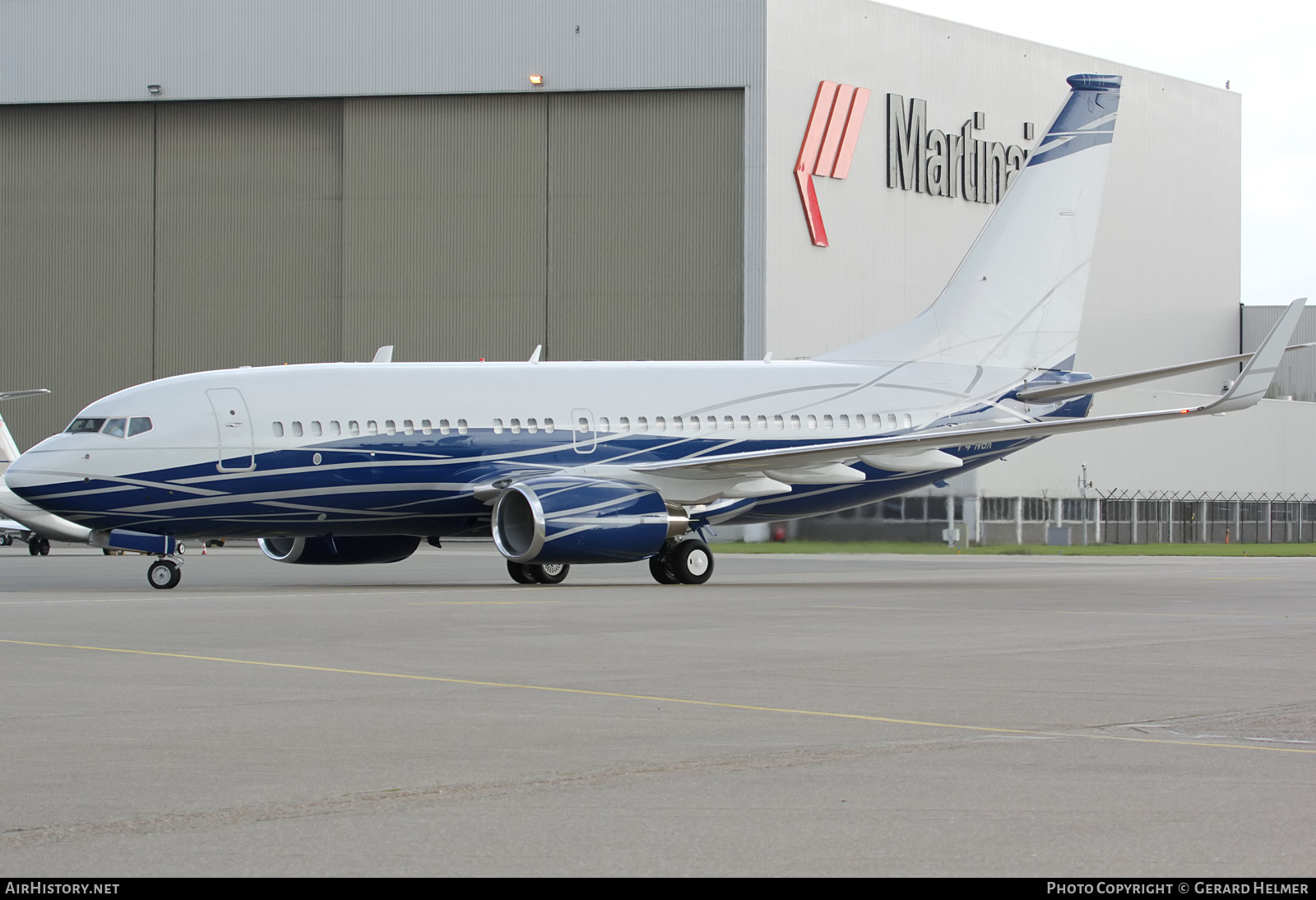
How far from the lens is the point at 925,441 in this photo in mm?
24672

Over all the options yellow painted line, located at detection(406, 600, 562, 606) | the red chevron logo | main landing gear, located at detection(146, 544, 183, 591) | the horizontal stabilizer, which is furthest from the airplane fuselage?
the red chevron logo

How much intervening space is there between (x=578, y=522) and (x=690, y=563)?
101 inches

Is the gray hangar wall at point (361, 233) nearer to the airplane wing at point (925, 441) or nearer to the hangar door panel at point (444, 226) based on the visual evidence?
the hangar door panel at point (444, 226)

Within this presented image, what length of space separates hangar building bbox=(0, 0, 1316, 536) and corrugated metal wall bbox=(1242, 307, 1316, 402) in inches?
531

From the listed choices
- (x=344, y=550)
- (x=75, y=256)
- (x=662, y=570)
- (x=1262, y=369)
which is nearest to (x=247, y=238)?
(x=75, y=256)

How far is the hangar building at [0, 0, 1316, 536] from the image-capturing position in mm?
56906

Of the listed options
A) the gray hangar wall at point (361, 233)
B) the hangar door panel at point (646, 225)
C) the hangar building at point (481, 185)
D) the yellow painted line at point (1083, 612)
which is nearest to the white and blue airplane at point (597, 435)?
the yellow painted line at point (1083, 612)

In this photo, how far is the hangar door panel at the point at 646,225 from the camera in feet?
187

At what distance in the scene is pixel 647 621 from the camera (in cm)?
1664

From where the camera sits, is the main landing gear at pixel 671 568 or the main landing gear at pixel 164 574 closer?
the main landing gear at pixel 164 574

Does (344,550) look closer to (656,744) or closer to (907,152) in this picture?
(656,744)

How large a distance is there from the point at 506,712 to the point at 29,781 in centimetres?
305

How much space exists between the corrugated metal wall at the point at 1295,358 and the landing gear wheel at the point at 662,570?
54848 millimetres

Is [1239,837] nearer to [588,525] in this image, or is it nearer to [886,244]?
[588,525]
